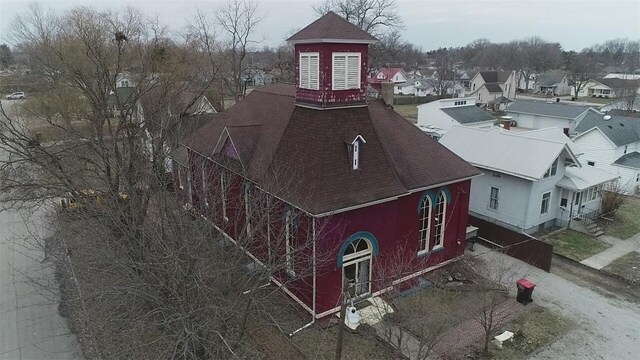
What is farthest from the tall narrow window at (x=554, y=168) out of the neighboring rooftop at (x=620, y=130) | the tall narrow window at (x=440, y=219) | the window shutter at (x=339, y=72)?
the window shutter at (x=339, y=72)

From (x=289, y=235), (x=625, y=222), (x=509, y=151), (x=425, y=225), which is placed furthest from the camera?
(x=625, y=222)

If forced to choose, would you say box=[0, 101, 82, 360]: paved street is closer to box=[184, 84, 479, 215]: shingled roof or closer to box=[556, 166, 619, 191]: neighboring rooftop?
box=[184, 84, 479, 215]: shingled roof

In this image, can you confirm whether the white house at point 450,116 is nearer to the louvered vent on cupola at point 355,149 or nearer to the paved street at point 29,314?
the louvered vent on cupola at point 355,149

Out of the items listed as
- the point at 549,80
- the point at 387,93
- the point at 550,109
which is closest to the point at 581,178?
the point at 387,93

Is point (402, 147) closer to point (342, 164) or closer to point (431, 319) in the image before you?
point (342, 164)

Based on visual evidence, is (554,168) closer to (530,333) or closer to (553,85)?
(530,333)

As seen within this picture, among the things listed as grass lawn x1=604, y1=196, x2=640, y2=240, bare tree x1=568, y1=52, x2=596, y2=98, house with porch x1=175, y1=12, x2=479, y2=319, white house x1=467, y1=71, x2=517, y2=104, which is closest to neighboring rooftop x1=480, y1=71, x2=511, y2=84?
white house x1=467, y1=71, x2=517, y2=104
